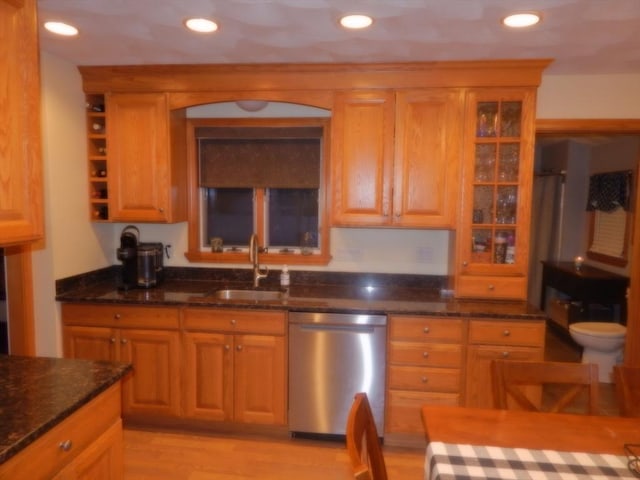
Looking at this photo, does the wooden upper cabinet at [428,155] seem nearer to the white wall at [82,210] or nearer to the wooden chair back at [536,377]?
the white wall at [82,210]

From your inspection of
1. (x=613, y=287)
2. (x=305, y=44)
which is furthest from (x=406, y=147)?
(x=613, y=287)

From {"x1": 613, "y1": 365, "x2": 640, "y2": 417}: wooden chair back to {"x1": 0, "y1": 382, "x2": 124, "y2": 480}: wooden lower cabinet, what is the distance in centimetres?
188

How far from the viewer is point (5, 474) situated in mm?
1141

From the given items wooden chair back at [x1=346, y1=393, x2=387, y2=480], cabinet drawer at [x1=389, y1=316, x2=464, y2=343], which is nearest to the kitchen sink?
cabinet drawer at [x1=389, y1=316, x2=464, y2=343]

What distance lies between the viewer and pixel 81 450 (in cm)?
145

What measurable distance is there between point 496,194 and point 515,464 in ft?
6.07

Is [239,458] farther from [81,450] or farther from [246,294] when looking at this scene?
[81,450]

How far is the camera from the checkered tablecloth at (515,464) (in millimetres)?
1226

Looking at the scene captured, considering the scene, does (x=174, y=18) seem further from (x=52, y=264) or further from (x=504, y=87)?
(x=504, y=87)

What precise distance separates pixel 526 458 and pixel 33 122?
1.89 meters

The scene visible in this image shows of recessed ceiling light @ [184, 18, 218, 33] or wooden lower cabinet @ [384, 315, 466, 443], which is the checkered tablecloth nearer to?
wooden lower cabinet @ [384, 315, 466, 443]

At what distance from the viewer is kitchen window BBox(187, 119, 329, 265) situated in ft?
10.6

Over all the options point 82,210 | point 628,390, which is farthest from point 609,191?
point 82,210

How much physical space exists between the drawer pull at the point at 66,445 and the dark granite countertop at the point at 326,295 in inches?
53.0
